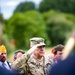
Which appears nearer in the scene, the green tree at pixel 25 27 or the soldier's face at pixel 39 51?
the soldier's face at pixel 39 51

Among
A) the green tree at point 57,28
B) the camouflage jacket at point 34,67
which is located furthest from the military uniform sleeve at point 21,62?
the green tree at point 57,28

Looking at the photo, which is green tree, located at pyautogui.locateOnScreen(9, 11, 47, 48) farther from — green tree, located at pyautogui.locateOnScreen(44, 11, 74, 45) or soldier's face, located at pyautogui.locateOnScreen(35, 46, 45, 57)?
soldier's face, located at pyautogui.locateOnScreen(35, 46, 45, 57)

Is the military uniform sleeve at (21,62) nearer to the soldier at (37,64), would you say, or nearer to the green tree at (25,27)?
the soldier at (37,64)

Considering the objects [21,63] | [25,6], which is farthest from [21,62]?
[25,6]

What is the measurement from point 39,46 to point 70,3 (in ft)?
→ 370

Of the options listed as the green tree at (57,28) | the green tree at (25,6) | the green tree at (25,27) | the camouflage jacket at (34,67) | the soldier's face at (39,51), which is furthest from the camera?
the green tree at (25,6)

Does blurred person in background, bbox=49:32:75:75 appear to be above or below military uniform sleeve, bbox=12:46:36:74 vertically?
above

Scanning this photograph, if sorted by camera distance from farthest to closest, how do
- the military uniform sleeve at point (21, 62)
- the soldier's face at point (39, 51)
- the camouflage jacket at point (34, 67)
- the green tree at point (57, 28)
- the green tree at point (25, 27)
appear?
the green tree at point (25, 27) < the green tree at point (57, 28) < the soldier's face at point (39, 51) < the camouflage jacket at point (34, 67) < the military uniform sleeve at point (21, 62)

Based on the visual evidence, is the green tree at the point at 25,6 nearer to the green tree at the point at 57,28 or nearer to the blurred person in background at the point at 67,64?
the green tree at the point at 57,28

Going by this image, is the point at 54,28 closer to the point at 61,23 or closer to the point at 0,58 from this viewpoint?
the point at 61,23

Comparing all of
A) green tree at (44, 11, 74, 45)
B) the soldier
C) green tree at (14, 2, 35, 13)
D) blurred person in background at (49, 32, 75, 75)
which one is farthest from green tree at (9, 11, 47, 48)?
blurred person in background at (49, 32, 75, 75)

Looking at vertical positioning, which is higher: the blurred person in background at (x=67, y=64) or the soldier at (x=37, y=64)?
the blurred person in background at (x=67, y=64)

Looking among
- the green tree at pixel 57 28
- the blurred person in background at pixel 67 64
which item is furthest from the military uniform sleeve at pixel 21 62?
the green tree at pixel 57 28

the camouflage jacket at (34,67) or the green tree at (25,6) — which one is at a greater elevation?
the green tree at (25,6)
